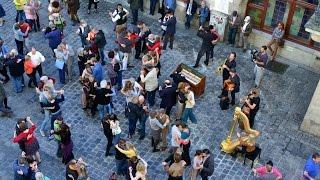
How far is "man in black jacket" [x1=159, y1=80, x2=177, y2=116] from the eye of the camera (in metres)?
14.9

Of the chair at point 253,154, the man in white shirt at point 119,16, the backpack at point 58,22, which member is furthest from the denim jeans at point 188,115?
the backpack at point 58,22

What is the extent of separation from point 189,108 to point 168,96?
67 centimetres

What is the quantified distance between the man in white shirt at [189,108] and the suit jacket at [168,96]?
0.46 meters

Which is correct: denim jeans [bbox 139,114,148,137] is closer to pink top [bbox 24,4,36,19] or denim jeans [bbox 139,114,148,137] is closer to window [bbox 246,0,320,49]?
window [bbox 246,0,320,49]

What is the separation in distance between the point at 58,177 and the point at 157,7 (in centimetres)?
861

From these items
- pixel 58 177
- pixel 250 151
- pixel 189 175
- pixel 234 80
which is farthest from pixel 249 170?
pixel 58 177

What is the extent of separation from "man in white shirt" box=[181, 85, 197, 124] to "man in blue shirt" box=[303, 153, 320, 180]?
353 cm

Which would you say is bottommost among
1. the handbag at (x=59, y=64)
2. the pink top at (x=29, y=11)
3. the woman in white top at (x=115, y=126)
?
the woman in white top at (x=115, y=126)

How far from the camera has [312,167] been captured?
509 inches

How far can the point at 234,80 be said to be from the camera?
1562 centimetres

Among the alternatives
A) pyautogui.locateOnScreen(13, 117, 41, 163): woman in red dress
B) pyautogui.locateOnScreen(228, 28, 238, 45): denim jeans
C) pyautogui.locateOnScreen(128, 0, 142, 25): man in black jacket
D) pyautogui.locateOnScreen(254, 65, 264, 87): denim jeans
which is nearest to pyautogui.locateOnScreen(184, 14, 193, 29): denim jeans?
pyautogui.locateOnScreen(228, 28, 238, 45): denim jeans

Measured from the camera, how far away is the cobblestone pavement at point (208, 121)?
14.5 metres

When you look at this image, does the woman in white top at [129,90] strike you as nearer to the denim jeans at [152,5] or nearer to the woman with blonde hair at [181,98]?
the woman with blonde hair at [181,98]

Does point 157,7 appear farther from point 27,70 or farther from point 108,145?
point 108,145
